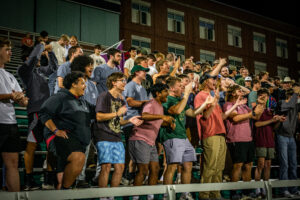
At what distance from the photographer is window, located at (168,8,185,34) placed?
2573cm

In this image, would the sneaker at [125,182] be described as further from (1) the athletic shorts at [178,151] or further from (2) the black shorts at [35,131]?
(2) the black shorts at [35,131]

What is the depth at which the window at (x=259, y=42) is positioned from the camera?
31.0 m

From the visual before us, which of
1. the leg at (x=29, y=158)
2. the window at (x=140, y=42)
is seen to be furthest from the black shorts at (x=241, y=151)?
the window at (x=140, y=42)

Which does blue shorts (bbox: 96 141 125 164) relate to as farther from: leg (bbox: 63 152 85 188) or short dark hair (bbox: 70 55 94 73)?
short dark hair (bbox: 70 55 94 73)

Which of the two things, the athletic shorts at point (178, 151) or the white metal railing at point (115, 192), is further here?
the athletic shorts at point (178, 151)

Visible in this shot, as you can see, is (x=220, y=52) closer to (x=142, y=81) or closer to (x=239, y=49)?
(x=239, y=49)

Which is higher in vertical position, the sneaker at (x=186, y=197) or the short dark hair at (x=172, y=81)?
the short dark hair at (x=172, y=81)

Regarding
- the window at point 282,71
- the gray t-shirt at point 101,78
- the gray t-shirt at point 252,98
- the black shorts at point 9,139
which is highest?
the window at point 282,71

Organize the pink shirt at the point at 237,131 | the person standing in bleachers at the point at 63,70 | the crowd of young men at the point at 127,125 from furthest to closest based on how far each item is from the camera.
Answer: the pink shirt at the point at 237,131
the person standing in bleachers at the point at 63,70
the crowd of young men at the point at 127,125

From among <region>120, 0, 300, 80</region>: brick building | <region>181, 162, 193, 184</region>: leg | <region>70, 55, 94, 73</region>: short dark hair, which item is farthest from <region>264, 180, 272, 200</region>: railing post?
<region>120, 0, 300, 80</region>: brick building

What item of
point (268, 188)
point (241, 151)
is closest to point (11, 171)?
point (268, 188)

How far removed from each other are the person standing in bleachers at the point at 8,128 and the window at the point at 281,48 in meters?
31.9

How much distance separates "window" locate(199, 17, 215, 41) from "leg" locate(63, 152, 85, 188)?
24.5 meters

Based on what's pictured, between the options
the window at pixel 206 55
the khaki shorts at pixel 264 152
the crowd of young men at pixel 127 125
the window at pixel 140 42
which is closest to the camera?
the crowd of young men at pixel 127 125
